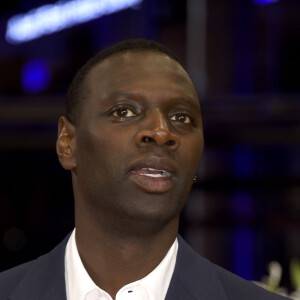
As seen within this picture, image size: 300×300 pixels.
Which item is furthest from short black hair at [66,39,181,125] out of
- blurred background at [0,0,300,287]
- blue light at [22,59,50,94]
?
blue light at [22,59,50,94]

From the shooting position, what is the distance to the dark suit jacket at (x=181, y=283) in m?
Answer: 1.94

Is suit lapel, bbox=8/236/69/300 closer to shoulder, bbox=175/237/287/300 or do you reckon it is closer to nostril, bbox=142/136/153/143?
shoulder, bbox=175/237/287/300

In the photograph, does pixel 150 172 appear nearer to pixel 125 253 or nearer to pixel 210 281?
pixel 125 253

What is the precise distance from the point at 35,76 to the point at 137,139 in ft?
24.5

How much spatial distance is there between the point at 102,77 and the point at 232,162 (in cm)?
824

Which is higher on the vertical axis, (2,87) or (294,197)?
(2,87)

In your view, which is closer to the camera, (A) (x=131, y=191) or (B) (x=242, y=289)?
(A) (x=131, y=191)

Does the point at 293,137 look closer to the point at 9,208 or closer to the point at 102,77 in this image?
the point at 9,208

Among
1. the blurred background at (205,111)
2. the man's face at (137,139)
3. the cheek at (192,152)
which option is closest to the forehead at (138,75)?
the man's face at (137,139)

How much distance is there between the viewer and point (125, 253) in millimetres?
1925

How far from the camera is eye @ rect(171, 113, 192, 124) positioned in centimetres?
196

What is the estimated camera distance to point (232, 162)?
10.1 meters

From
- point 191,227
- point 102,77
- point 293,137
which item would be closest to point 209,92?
point 293,137

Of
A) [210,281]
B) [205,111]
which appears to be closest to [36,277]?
[210,281]
